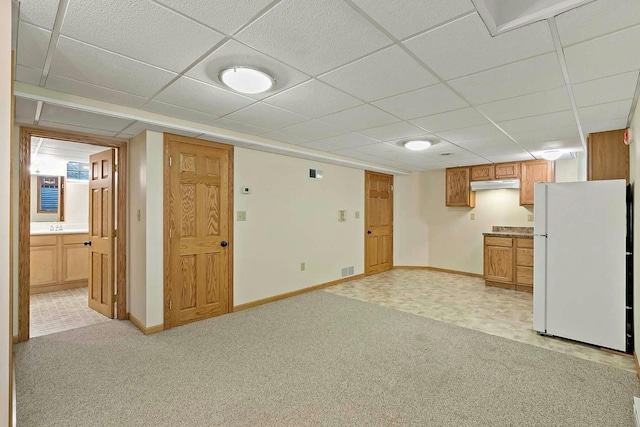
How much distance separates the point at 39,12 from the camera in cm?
155

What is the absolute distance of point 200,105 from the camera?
2895 mm

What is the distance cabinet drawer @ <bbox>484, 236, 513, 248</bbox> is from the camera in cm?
554

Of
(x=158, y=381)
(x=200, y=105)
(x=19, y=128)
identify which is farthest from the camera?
(x=19, y=128)

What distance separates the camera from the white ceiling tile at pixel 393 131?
351cm

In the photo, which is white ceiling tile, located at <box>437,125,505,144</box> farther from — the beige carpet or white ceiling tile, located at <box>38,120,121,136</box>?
white ceiling tile, located at <box>38,120,121,136</box>

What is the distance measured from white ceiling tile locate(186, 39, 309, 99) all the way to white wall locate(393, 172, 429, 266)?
5.46 metres

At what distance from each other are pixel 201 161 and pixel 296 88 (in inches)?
75.1

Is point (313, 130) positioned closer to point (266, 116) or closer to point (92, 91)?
point (266, 116)

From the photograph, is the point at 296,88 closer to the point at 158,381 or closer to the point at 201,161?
the point at 201,161

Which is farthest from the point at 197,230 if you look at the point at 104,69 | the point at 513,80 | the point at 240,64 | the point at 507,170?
the point at 507,170

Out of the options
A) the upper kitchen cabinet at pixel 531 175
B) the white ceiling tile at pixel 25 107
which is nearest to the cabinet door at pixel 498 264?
the upper kitchen cabinet at pixel 531 175

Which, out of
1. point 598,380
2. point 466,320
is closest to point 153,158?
point 466,320

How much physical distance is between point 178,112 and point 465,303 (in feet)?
15.0

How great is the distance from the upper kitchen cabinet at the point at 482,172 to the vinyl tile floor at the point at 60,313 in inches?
262
